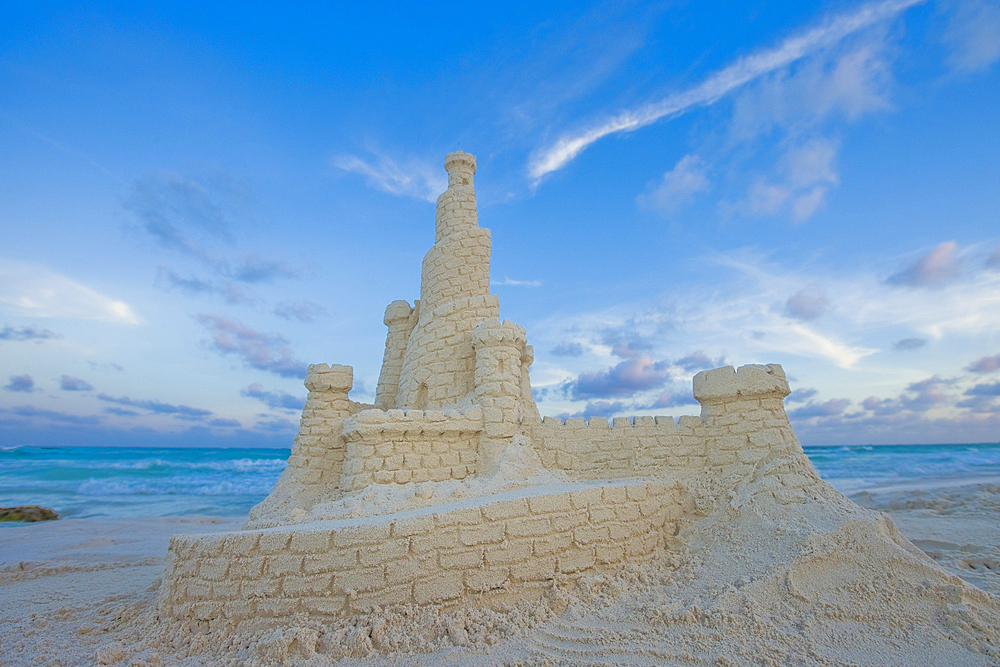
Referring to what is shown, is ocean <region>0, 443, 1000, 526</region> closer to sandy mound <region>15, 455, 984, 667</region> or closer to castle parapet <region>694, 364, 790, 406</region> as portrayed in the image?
castle parapet <region>694, 364, 790, 406</region>

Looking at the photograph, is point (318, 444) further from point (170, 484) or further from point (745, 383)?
point (170, 484)

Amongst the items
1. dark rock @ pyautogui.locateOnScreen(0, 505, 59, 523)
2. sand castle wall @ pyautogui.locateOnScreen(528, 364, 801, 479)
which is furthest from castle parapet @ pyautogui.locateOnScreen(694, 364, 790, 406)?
dark rock @ pyautogui.locateOnScreen(0, 505, 59, 523)

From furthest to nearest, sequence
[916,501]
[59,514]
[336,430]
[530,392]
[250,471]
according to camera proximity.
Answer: [250,471]
[59,514]
[916,501]
[530,392]
[336,430]

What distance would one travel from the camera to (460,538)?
13.9ft

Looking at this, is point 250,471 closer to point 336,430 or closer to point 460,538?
point 336,430

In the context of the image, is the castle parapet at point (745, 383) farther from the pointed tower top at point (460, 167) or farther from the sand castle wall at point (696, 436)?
the pointed tower top at point (460, 167)

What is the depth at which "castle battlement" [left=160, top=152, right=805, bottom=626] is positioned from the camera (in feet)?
13.0

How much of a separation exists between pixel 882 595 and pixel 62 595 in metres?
8.85

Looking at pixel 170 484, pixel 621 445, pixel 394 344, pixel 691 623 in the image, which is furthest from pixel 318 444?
pixel 170 484

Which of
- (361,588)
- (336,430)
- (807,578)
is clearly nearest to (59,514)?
(336,430)

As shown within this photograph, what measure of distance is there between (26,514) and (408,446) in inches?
529

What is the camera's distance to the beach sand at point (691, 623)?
11.5 ft

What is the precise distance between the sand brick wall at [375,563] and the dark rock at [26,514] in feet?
44.5

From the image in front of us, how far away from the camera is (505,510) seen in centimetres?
447
